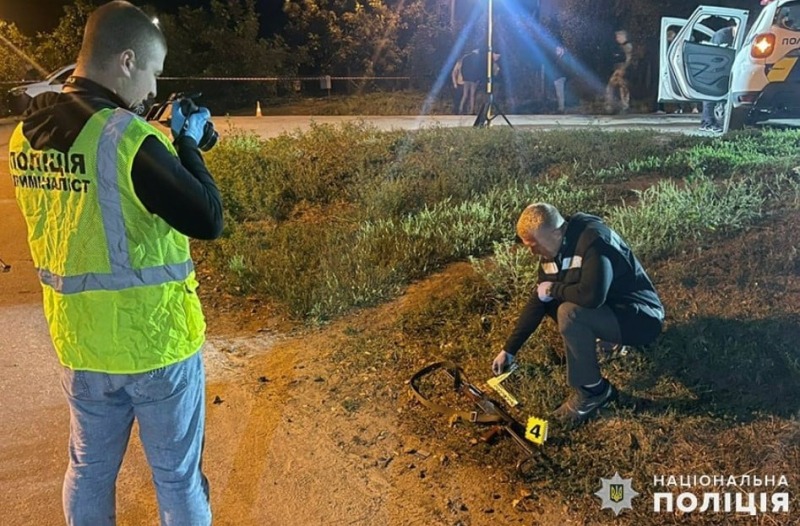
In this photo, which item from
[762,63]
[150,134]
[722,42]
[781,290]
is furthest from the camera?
[722,42]

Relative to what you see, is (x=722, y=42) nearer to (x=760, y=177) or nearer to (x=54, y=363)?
(x=760, y=177)

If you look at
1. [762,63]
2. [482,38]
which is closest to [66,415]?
[762,63]

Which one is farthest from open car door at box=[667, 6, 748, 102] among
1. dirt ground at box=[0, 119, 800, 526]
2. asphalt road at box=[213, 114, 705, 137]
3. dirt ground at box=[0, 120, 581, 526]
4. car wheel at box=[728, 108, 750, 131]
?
dirt ground at box=[0, 120, 581, 526]

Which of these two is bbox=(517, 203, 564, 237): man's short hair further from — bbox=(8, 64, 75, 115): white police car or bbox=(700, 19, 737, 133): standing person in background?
bbox=(8, 64, 75, 115): white police car

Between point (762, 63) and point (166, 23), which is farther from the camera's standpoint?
point (166, 23)

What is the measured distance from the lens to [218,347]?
16.1ft

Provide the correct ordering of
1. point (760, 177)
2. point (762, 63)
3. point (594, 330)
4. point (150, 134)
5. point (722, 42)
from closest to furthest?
point (150, 134), point (594, 330), point (760, 177), point (762, 63), point (722, 42)

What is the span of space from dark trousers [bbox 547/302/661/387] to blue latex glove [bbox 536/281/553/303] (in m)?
0.10

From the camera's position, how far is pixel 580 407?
11.7ft

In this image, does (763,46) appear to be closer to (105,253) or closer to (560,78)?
(105,253)

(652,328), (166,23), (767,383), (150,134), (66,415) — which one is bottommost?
(66,415)

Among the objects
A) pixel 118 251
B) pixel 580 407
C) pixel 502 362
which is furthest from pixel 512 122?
pixel 118 251

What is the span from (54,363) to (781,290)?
463 cm

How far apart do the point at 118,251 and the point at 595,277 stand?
7.32 feet
